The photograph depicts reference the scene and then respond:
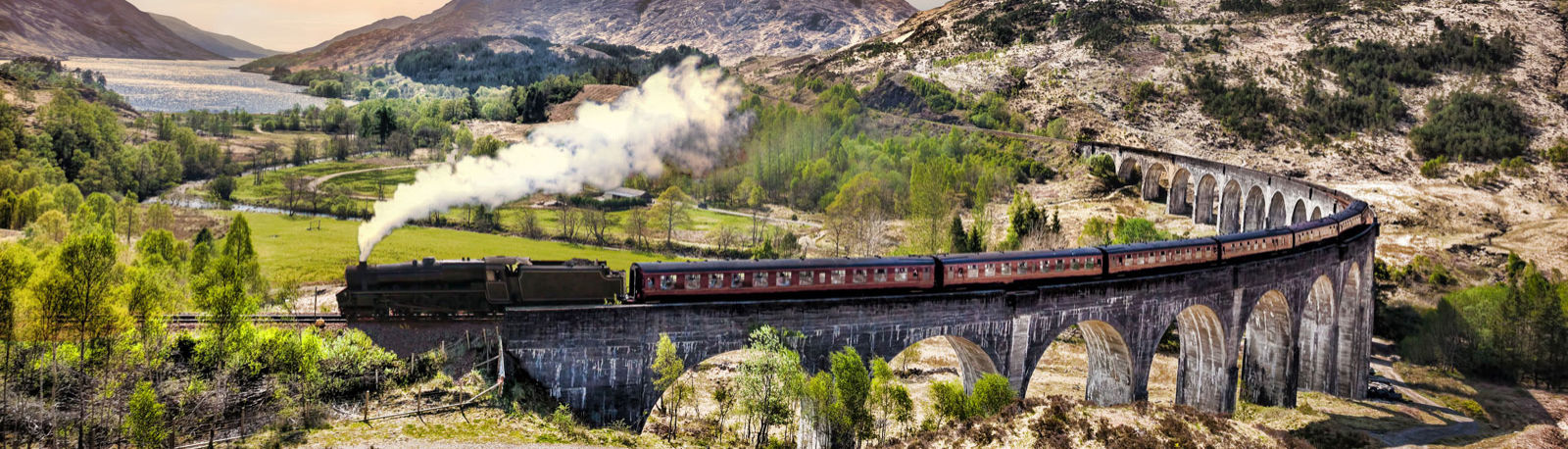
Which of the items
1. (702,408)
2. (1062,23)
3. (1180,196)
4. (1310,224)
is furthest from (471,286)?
(1062,23)

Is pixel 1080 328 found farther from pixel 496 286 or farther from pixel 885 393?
pixel 496 286

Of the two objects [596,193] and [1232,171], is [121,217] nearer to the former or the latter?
[596,193]

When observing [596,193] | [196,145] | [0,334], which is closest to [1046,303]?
[0,334]

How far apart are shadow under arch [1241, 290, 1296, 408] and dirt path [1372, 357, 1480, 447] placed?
476cm

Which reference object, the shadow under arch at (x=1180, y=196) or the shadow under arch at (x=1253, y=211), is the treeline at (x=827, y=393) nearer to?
the shadow under arch at (x=1253, y=211)

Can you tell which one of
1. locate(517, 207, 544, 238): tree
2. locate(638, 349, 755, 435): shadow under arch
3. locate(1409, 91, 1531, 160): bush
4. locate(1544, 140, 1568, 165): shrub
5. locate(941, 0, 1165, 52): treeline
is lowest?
locate(638, 349, 755, 435): shadow under arch

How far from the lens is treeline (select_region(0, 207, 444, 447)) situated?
1107 inches

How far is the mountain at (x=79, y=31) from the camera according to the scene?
490 feet

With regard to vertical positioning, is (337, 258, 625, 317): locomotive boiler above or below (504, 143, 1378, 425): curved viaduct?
above

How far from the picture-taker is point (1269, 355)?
48.9 meters

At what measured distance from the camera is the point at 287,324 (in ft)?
122

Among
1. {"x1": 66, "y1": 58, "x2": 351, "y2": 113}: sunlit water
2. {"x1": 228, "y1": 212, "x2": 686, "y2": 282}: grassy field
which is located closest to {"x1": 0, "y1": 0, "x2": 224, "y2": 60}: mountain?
{"x1": 66, "y1": 58, "x2": 351, "y2": 113}: sunlit water

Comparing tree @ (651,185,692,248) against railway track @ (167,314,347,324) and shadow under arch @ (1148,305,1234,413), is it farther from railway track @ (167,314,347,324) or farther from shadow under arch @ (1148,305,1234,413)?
shadow under arch @ (1148,305,1234,413)

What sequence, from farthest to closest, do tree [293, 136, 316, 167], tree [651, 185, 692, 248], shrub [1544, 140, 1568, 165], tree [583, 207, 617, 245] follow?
tree [293, 136, 316, 167] → shrub [1544, 140, 1568, 165] → tree [651, 185, 692, 248] → tree [583, 207, 617, 245]
